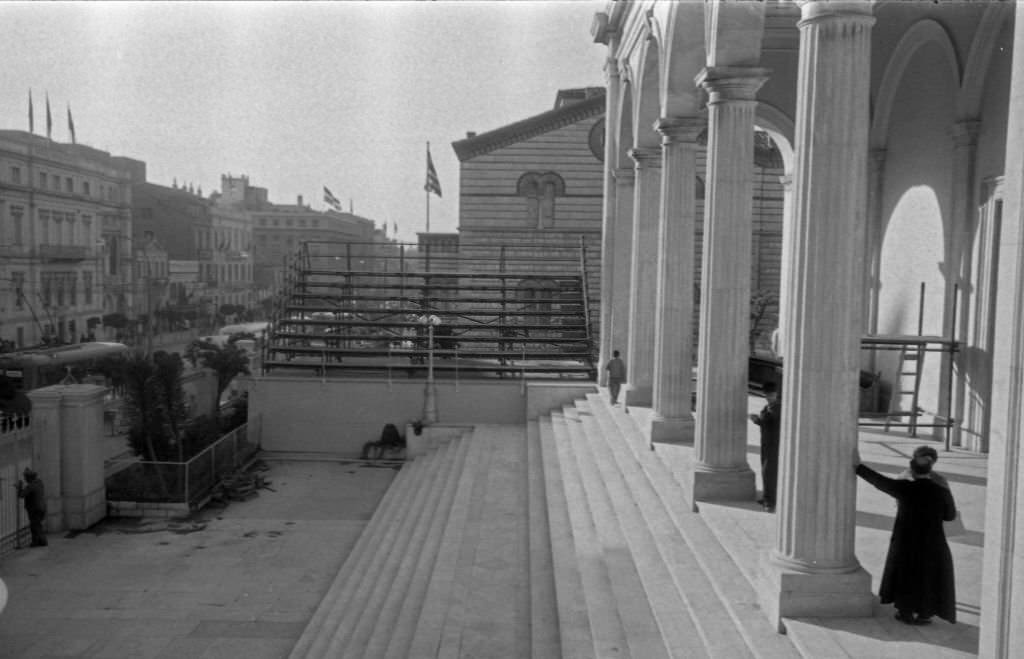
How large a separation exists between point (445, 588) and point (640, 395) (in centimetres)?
640

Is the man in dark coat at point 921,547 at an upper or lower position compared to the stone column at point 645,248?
lower

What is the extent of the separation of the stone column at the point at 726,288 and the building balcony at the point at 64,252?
3937cm

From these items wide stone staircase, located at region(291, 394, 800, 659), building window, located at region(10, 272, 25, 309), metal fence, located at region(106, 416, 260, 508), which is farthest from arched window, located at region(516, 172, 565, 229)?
wide stone staircase, located at region(291, 394, 800, 659)

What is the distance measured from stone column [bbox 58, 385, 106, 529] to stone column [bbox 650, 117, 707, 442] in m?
8.64

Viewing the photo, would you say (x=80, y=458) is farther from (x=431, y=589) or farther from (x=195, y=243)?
(x=195, y=243)

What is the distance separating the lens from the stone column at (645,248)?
1444 centimetres

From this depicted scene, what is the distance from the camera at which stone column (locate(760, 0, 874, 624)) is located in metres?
5.79

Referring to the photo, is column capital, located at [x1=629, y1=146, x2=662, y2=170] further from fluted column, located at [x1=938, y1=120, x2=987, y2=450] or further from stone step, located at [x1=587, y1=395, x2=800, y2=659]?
stone step, located at [x1=587, y1=395, x2=800, y2=659]

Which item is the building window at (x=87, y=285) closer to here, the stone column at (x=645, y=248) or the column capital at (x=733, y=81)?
the stone column at (x=645, y=248)

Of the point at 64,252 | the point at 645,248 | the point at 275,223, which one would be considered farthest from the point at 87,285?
→ the point at 275,223

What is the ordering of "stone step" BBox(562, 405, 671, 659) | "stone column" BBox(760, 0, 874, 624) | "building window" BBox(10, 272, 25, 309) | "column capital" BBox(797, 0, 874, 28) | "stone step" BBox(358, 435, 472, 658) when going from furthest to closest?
"building window" BBox(10, 272, 25, 309), "stone step" BBox(358, 435, 472, 658), "stone step" BBox(562, 405, 671, 659), "stone column" BBox(760, 0, 874, 624), "column capital" BBox(797, 0, 874, 28)

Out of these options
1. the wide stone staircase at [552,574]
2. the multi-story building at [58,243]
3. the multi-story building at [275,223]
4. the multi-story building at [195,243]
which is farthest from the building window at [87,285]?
the multi-story building at [275,223]

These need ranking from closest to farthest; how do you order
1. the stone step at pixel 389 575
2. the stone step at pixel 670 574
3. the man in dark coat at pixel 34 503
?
the stone step at pixel 670 574, the stone step at pixel 389 575, the man in dark coat at pixel 34 503

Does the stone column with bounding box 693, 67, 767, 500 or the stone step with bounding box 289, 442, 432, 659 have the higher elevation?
the stone column with bounding box 693, 67, 767, 500
